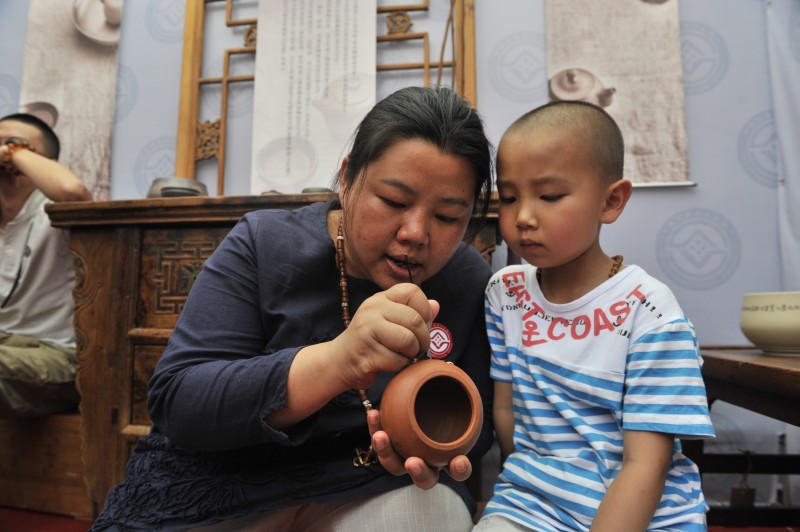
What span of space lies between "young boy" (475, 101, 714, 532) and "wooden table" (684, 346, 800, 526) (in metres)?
0.34

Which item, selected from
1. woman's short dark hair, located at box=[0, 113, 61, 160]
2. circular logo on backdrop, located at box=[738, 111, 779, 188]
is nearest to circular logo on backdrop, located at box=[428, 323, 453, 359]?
circular logo on backdrop, located at box=[738, 111, 779, 188]

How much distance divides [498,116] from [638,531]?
5.25 feet

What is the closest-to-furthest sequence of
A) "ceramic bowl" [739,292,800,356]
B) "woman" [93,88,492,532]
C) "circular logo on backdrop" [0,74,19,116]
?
"woman" [93,88,492,532] → "ceramic bowl" [739,292,800,356] → "circular logo on backdrop" [0,74,19,116]

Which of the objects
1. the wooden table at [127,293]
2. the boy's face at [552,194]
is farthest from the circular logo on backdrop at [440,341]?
the wooden table at [127,293]

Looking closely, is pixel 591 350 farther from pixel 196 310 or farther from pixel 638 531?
pixel 196 310

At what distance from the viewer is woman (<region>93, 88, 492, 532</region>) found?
28.9 inches

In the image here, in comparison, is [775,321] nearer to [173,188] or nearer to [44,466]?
[173,188]

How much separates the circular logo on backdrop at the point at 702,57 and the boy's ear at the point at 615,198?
1309mm

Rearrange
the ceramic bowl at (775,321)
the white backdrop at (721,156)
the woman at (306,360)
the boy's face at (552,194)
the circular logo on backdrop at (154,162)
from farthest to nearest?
the circular logo on backdrop at (154,162)
the white backdrop at (721,156)
the ceramic bowl at (775,321)
the boy's face at (552,194)
the woman at (306,360)

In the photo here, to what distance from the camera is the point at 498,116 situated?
1.98m

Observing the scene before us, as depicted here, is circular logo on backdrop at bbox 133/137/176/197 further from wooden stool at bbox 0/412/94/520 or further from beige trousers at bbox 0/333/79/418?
wooden stool at bbox 0/412/94/520

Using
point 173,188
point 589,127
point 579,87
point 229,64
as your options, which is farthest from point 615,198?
point 229,64

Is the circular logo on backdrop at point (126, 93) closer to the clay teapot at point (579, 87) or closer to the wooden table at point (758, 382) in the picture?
the clay teapot at point (579, 87)

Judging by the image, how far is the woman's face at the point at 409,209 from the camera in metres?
0.79
